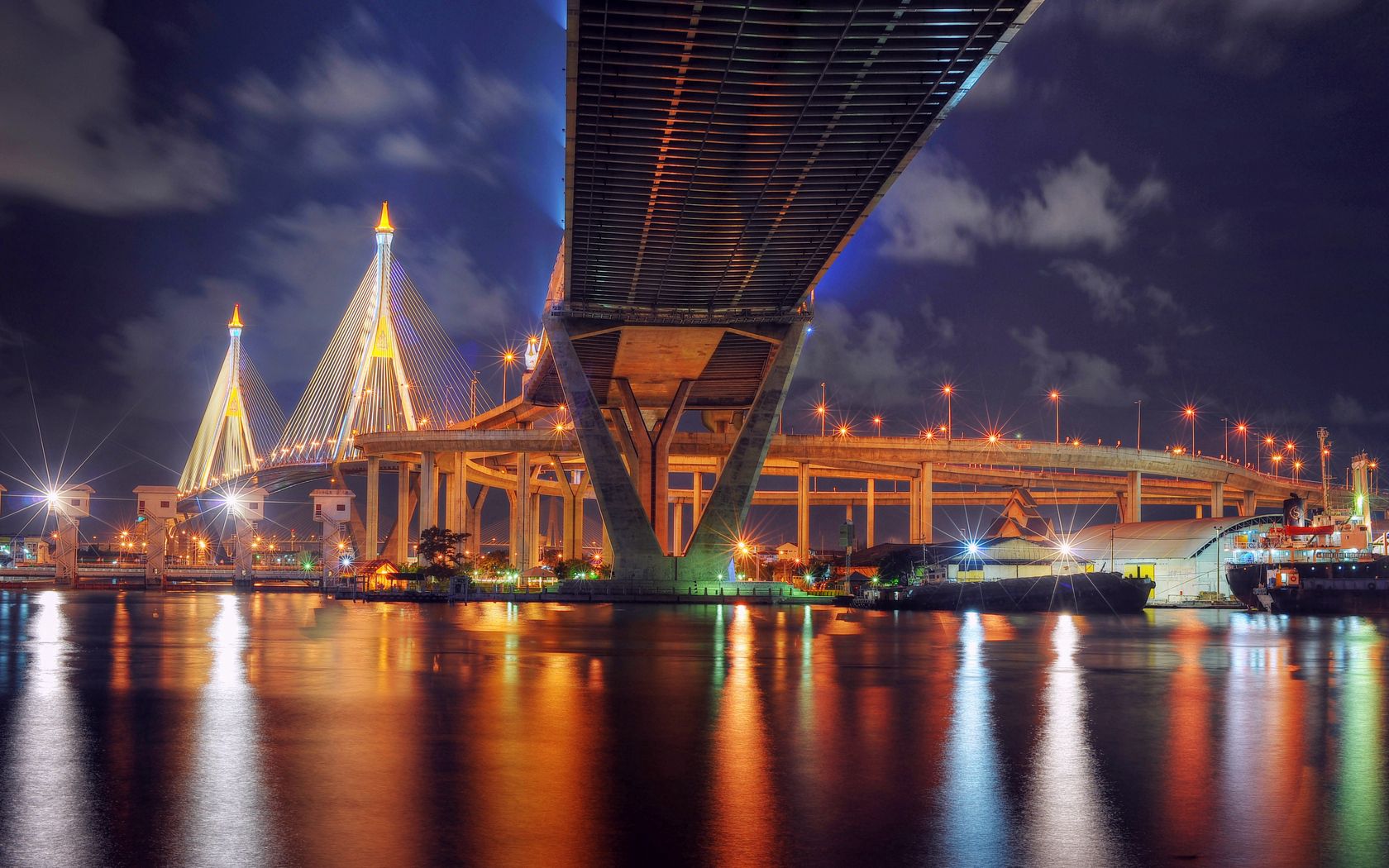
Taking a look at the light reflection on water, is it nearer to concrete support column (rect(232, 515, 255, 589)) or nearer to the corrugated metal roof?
the corrugated metal roof

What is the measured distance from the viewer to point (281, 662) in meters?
26.8

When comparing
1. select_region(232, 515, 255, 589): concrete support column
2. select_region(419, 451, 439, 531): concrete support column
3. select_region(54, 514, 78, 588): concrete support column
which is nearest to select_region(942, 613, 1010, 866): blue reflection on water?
select_region(419, 451, 439, 531): concrete support column

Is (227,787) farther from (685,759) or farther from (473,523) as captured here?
(473,523)

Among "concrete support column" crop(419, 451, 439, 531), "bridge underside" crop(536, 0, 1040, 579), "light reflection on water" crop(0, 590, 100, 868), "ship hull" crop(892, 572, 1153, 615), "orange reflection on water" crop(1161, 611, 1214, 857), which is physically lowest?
"ship hull" crop(892, 572, 1153, 615)

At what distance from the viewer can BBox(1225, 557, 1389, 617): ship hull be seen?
207 feet

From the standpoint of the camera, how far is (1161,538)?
82.8 meters

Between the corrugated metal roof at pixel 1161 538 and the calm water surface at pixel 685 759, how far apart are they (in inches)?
2068

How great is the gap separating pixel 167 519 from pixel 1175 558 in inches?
3458

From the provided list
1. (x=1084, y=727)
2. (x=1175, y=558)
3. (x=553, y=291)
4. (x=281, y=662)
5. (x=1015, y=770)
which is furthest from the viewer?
(x=1175, y=558)

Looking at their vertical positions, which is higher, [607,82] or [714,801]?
[607,82]

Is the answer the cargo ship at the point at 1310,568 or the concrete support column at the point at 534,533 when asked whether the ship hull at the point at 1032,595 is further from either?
the concrete support column at the point at 534,533

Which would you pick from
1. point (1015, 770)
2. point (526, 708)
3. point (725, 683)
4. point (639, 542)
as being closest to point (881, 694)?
point (725, 683)

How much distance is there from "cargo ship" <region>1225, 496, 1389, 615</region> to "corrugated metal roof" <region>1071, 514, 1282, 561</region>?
1411mm

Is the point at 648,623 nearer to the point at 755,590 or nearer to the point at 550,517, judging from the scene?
the point at 755,590
